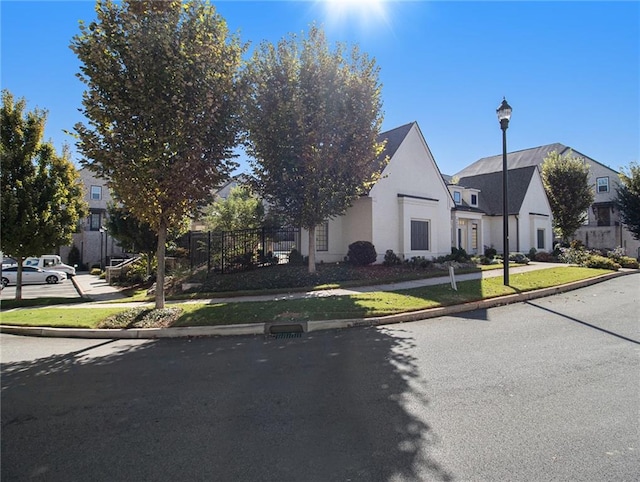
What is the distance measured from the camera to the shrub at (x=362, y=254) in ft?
56.2

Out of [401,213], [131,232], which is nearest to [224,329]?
[401,213]

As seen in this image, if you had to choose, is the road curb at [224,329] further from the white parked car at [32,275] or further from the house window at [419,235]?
the white parked car at [32,275]

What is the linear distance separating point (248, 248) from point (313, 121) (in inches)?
273

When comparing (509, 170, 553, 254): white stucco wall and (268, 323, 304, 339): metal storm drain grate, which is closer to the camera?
(268, 323, 304, 339): metal storm drain grate

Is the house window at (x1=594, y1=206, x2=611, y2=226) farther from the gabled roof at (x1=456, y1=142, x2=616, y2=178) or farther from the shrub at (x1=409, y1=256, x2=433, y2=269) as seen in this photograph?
the shrub at (x1=409, y1=256, x2=433, y2=269)

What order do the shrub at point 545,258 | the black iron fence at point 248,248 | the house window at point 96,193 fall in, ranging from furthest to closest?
the house window at point 96,193
the shrub at point 545,258
the black iron fence at point 248,248

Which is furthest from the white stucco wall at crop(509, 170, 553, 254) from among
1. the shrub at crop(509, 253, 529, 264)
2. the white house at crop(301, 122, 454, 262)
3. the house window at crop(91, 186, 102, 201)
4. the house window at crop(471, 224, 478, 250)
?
the house window at crop(91, 186, 102, 201)

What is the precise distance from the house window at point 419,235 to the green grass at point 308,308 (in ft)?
25.6

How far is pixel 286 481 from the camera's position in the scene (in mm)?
2750

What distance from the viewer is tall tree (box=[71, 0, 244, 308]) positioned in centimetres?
850

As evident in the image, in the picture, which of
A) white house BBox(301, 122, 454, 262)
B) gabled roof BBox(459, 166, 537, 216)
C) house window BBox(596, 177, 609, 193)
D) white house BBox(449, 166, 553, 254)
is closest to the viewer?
white house BBox(301, 122, 454, 262)

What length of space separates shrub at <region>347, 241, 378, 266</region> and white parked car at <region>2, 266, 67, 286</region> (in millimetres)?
22979

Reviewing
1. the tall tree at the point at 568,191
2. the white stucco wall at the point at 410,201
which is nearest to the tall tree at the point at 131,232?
the white stucco wall at the point at 410,201

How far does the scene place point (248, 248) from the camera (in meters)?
17.1
